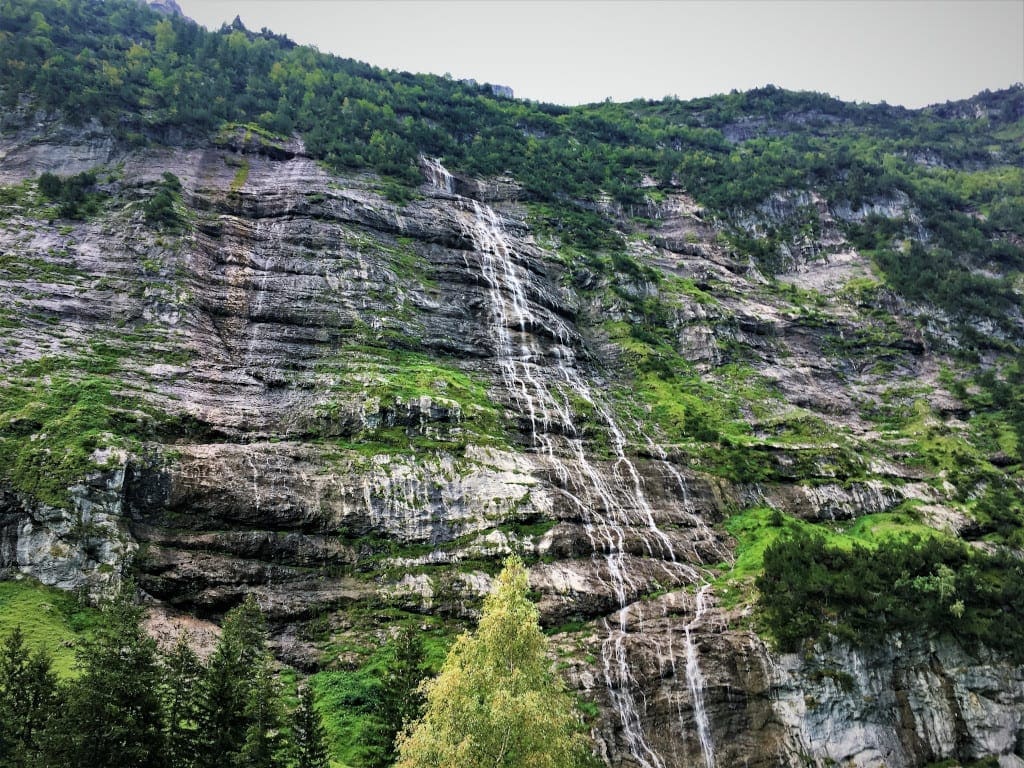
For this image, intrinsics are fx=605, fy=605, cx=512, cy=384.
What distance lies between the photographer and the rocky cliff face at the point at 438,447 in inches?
1003

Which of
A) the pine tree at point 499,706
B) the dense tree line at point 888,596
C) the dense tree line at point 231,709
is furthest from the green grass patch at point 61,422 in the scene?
the dense tree line at point 888,596

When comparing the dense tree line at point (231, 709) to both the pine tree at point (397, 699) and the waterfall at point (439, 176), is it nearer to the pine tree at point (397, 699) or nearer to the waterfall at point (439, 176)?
the pine tree at point (397, 699)

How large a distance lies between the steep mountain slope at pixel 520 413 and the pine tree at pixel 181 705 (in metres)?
7.49

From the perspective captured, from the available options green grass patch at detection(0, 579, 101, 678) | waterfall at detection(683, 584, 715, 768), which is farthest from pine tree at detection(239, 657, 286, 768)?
waterfall at detection(683, 584, 715, 768)

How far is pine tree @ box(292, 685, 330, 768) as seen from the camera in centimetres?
1833

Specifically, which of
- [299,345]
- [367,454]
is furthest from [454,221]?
[367,454]

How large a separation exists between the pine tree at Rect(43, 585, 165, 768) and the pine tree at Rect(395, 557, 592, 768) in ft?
20.6

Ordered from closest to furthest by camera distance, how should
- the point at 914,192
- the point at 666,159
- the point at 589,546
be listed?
the point at 589,546 < the point at 914,192 < the point at 666,159

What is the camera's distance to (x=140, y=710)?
15117 millimetres

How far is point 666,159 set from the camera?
9500cm

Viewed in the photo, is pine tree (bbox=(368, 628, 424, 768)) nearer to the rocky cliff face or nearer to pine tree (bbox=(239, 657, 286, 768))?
the rocky cliff face

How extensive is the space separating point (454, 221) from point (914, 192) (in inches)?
2565

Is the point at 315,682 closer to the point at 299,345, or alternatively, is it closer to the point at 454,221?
the point at 299,345

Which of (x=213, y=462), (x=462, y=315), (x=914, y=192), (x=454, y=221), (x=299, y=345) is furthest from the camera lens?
(x=914, y=192)
